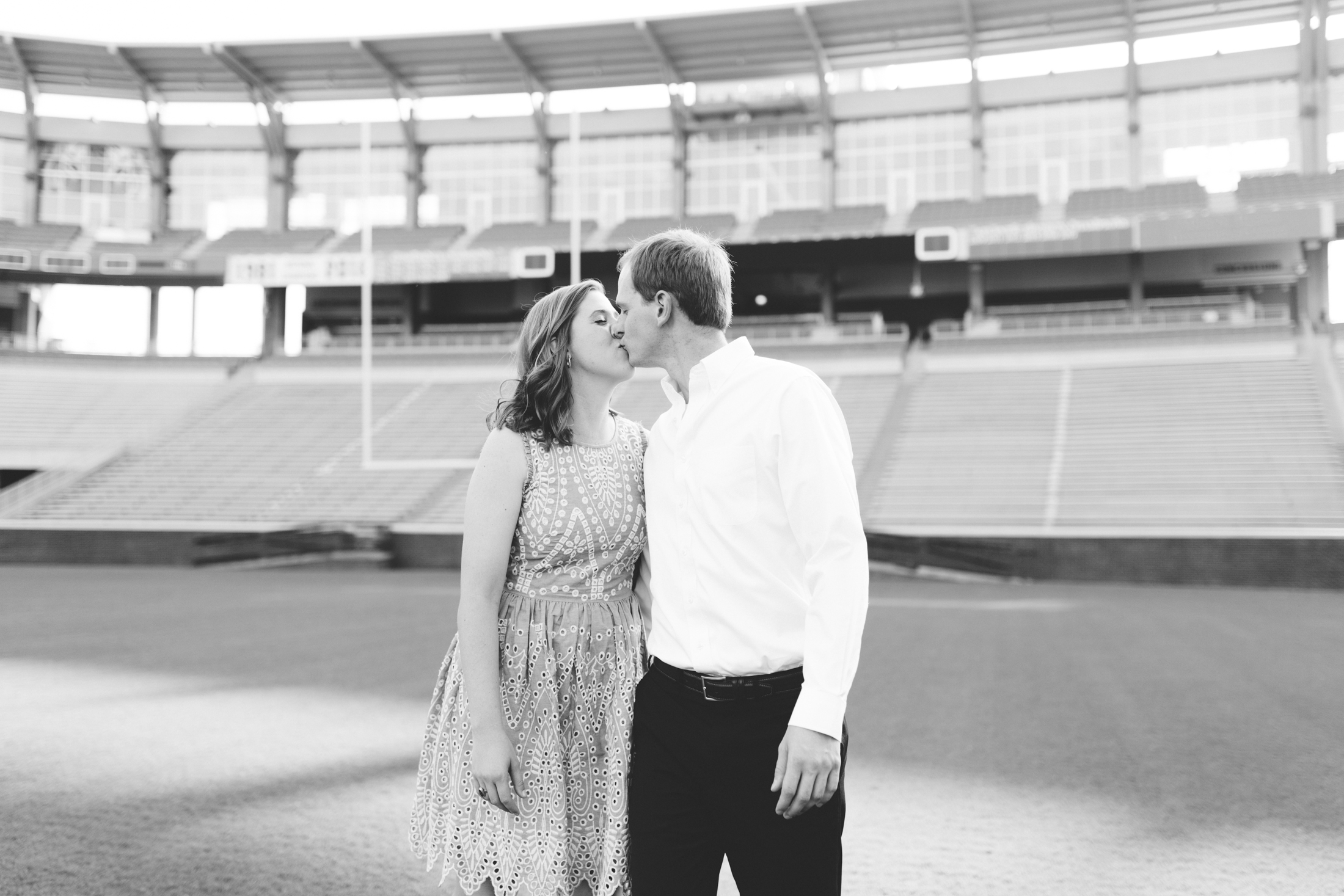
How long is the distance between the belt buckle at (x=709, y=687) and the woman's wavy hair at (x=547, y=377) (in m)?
0.63

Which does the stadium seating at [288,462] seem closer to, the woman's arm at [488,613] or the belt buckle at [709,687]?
the woman's arm at [488,613]

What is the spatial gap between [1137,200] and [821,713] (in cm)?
2916

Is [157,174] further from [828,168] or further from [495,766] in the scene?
[495,766]

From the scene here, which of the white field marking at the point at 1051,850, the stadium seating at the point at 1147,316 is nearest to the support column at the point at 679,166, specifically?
the stadium seating at the point at 1147,316

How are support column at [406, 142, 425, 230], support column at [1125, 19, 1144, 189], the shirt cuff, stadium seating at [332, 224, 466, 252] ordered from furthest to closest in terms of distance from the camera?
1. support column at [406, 142, 425, 230]
2. stadium seating at [332, 224, 466, 252]
3. support column at [1125, 19, 1144, 189]
4. the shirt cuff

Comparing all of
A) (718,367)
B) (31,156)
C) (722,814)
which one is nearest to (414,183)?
(31,156)

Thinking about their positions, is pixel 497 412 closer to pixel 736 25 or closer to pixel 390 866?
pixel 390 866

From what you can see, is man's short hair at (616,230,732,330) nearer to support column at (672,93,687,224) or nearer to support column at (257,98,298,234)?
support column at (672,93,687,224)

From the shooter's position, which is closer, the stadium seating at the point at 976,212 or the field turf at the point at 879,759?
the field turf at the point at 879,759

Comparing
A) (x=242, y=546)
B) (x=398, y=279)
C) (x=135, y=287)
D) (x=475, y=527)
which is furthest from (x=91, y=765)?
(x=135, y=287)

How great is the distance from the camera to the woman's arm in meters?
2.12

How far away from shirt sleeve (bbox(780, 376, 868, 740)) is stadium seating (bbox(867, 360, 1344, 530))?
17299 millimetres

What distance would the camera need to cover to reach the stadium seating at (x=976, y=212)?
27906mm

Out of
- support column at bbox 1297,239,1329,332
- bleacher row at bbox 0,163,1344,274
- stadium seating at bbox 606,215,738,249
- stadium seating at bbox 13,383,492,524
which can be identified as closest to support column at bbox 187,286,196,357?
bleacher row at bbox 0,163,1344,274
